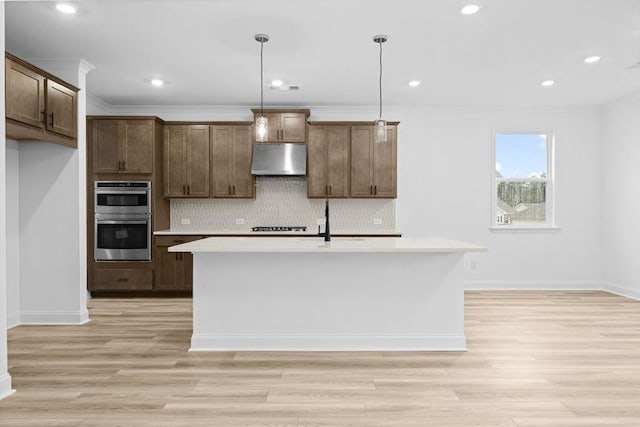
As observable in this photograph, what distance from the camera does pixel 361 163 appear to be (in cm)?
586

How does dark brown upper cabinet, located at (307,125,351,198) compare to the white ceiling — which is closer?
the white ceiling

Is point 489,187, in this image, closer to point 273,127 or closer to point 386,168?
point 386,168

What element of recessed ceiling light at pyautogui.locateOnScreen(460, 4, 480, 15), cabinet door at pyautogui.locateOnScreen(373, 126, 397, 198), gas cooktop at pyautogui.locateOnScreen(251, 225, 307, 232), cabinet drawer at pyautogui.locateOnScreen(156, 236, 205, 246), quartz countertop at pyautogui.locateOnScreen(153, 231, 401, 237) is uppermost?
recessed ceiling light at pyautogui.locateOnScreen(460, 4, 480, 15)

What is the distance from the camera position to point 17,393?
8.83 feet

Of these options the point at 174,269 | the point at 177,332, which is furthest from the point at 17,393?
the point at 174,269

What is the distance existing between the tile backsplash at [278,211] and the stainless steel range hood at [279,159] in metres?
0.48

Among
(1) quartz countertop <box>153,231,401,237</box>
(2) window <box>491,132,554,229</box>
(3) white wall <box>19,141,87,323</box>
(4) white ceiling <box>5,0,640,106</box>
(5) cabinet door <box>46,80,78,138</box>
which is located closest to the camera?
(4) white ceiling <box>5,0,640,106</box>

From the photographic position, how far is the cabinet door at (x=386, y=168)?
5852 millimetres

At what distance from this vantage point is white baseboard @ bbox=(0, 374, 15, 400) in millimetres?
2623

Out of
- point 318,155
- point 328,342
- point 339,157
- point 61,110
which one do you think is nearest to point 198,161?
point 318,155

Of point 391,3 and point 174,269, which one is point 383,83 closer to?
point 391,3

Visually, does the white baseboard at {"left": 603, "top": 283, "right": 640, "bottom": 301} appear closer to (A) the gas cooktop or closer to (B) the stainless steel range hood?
(A) the gas cooktop

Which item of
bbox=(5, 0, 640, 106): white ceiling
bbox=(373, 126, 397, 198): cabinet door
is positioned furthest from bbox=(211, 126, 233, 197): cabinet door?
bbox=(373, 126, 397, 198): cabinet door

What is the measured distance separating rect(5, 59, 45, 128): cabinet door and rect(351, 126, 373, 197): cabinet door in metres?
3.50
